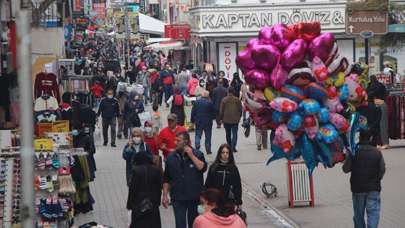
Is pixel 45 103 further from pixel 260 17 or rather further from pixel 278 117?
pixel 260 17

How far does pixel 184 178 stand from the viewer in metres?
11.9

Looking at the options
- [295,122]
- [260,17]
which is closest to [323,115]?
[295,122]

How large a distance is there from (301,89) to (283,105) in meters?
0.34

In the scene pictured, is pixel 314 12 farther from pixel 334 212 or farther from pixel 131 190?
pixel 131 190

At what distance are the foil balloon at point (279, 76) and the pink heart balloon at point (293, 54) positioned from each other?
2.1 inches

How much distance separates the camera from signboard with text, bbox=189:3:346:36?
42.1 m

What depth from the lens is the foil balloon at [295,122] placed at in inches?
408

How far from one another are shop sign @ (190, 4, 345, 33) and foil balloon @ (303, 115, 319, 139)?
31.8 metres

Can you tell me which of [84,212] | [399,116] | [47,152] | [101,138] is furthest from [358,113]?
[101,138]

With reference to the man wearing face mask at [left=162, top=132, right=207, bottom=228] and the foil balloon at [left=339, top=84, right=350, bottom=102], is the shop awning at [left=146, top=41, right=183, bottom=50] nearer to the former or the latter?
the man wearing face mask at [left=162, top=132, right=207, bottom=228]

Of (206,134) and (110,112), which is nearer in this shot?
(206,134)

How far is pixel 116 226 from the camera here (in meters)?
14.1

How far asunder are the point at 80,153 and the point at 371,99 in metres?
8.32

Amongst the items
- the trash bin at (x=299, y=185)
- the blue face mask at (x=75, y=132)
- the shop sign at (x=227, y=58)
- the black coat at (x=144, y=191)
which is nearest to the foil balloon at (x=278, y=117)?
the black coat at (x=144, y=191)
